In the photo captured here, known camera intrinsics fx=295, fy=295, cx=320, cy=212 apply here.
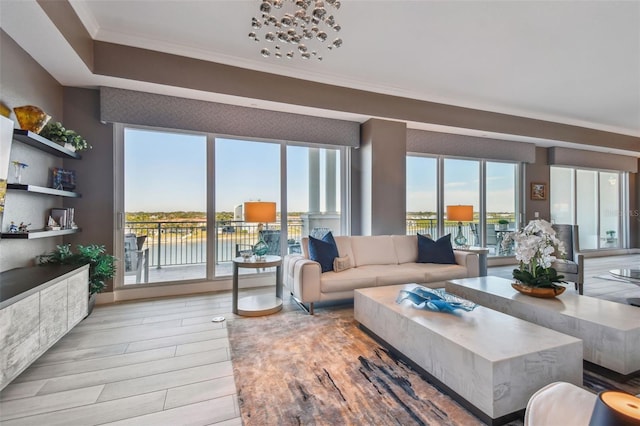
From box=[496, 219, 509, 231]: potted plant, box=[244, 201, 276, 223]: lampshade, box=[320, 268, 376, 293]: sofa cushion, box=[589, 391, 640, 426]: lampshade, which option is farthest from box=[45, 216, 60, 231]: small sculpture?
box=[496, 219, 509, 231]: potted plant

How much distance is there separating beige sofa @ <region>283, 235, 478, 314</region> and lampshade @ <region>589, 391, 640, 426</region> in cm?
257

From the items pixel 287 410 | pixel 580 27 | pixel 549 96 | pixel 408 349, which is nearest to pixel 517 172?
pixel 549 96

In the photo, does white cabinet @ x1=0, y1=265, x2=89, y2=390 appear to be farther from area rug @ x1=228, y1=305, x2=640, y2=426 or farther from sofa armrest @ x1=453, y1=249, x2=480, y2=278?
sofa armrest @ x1=453, y1=249, x2=480, y2=278

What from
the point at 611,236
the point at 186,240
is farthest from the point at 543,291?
the point at 611,236

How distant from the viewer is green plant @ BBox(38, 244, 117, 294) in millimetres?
2869

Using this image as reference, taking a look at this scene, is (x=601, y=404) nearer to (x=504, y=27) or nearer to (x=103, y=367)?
(x=103, y=367)

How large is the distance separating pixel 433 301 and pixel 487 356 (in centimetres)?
74

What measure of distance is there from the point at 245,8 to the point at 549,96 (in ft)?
15.8

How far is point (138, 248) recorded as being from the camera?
391cm

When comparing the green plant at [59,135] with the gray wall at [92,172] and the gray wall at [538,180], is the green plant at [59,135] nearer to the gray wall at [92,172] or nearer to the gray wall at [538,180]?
the gray wall at [92,172]

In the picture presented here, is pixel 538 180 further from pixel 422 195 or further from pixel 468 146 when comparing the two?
pixel 422 195

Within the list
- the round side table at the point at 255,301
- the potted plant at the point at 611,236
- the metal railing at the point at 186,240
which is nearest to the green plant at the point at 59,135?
the metal railing at the point at 186,240

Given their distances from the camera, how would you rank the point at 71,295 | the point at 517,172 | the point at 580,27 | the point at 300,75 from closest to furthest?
1. the point at 71,295
2. the point at 580,27
3. the point at 300,75
4. the point at 517,172

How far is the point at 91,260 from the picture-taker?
2982 millimetres
